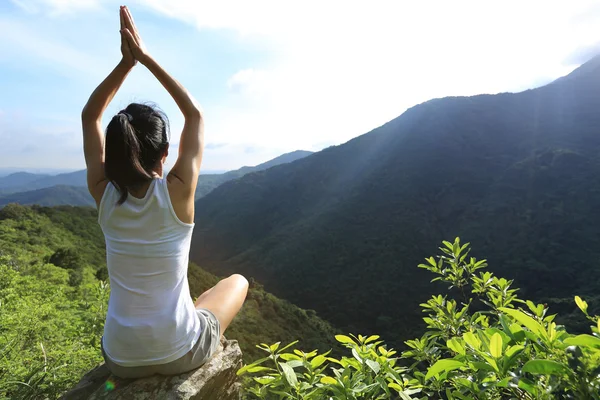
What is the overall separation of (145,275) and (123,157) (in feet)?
1.61

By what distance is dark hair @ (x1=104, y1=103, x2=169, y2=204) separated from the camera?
4.56ft

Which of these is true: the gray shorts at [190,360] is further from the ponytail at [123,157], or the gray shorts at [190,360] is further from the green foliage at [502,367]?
the ponytail at [123,157]

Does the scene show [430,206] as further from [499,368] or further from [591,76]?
[499,368]

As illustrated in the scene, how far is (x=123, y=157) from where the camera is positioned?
1.41 meters

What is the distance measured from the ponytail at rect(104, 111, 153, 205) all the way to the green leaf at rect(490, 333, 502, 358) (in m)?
1.31

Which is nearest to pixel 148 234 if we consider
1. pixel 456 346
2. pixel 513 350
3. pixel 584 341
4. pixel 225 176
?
pixel 456 346

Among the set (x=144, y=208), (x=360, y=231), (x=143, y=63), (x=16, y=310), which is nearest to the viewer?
(x=144, y=208)

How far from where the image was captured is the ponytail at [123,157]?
4.54 feet

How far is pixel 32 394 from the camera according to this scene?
201cm

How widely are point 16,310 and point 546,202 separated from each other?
5861cm

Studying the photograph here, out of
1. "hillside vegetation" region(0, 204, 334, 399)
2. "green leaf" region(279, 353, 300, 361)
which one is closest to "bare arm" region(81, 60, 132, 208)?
"green leaf" region(279, 353, 300, 361)

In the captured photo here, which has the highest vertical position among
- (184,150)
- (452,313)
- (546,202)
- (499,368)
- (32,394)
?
(184,150)

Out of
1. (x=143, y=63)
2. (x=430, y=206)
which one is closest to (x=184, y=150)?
(x=143, y=63)

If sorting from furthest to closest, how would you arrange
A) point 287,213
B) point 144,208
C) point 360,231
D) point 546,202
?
point 287,213 < point 360,231 < point 546,202 < point 144,208
